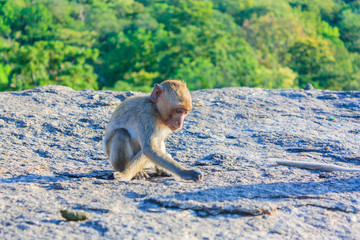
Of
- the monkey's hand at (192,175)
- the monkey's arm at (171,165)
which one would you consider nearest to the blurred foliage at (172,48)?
Result: the monkey's arm at (171,165)

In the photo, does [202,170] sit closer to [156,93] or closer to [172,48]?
[156,93]

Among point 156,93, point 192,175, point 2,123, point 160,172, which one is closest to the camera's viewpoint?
point 192,175

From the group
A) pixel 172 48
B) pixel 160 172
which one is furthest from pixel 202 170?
pixel 172 48

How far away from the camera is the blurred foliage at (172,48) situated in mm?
21422

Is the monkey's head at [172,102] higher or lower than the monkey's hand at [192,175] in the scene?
higher

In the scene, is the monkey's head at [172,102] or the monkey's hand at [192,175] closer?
the monkey's hand at [192,175]

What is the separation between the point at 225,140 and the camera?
4.75m

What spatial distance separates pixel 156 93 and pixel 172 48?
1200 inches

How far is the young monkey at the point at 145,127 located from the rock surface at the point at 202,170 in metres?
0.18

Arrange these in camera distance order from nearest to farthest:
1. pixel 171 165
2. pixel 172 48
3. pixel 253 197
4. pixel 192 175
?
pixel 253 197 → pixel 192 175 → pixel 171 165 → pixel 172 48

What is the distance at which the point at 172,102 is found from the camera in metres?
3.49

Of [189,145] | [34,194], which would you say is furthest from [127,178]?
[189,145]

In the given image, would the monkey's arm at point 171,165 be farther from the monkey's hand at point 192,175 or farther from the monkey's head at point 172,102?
A: the monkey's head at point 172,102

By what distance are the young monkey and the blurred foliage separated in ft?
52.2
